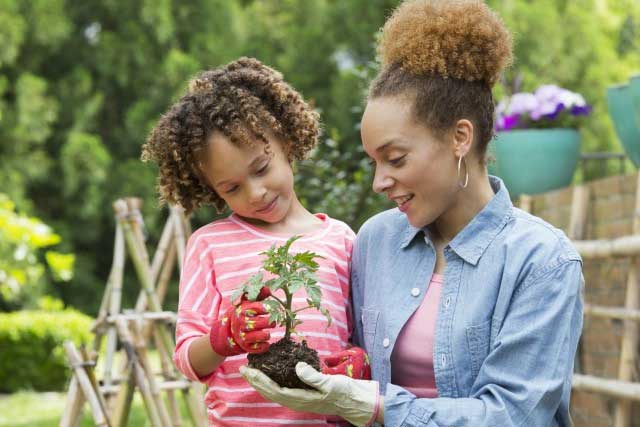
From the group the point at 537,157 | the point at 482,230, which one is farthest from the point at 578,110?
the point at 482,230

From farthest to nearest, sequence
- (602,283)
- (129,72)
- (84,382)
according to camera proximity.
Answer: (129,72) < (602,283) < (84,382)

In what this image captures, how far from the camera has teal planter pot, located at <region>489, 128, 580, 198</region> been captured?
4.82 meters

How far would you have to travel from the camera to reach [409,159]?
210 centimetres

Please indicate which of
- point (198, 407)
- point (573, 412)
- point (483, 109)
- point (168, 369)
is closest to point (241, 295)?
point (483, 109)

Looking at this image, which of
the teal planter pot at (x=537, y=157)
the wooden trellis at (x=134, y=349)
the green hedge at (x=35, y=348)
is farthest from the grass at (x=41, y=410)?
the teal planter pot at (x=537, y=157)

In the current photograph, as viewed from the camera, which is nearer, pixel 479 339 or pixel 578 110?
pixel 479 339

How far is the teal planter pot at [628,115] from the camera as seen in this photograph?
13.5 ft

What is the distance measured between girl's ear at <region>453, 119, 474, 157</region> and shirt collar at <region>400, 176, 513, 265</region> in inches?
6.4

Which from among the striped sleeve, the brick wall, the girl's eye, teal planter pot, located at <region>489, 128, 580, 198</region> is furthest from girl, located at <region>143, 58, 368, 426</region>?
teal planter pot, located at <region>489, 128, 580, 198</region>

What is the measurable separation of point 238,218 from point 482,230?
642 mm

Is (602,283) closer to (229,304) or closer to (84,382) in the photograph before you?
(84,382)

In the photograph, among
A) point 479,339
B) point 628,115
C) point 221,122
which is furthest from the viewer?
point 628,115

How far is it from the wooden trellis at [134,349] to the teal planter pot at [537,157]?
1676mm

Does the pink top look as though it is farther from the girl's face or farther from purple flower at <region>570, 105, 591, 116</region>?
purple flower at <region>570, 105, 591, 116</region>
